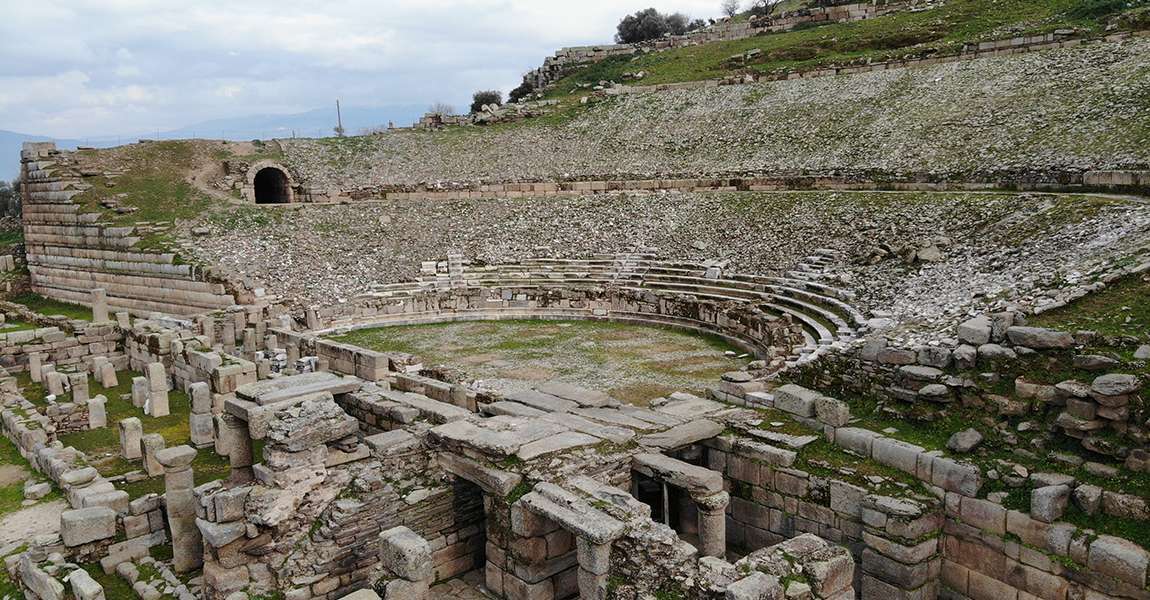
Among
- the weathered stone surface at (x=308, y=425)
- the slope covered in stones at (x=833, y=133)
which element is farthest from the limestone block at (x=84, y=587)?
the slope covered in stones at (x=833, y=133)

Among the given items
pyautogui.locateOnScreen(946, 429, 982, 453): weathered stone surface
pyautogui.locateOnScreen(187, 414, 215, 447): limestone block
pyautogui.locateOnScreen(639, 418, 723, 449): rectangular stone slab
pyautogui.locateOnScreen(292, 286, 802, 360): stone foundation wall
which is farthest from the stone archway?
pyautogui.locateOnScreen(946, 429, 982, 453): weathered stone surface

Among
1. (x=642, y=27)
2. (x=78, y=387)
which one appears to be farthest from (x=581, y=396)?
(x=642, y=27)

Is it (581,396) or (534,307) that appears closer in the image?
(581,396)

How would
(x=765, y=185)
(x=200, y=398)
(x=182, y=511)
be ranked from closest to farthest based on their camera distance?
(x=182, y=511)
(x=200, y=398)
(x=765, y=185)

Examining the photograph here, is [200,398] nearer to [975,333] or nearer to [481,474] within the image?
[481,474]

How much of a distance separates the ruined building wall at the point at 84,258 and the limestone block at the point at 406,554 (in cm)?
1905

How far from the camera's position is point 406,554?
8398 millimetres

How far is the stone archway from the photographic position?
33.9 meters

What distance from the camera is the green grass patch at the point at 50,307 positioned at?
27614 mm

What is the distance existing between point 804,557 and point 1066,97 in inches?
963

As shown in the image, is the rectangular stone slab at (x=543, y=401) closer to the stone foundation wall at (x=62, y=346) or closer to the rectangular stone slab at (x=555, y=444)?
the rectangular stone slab at (x=555, y=444)

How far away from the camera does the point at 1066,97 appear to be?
25.8 m

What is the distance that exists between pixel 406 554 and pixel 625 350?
40.9 ft

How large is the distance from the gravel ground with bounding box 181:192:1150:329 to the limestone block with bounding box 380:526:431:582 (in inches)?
389
